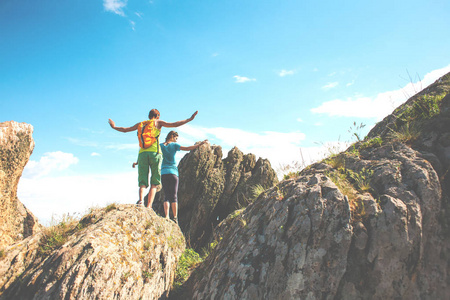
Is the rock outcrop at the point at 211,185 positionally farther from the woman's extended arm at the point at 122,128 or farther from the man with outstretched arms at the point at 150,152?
the woman's extended arm at the point at 122,128

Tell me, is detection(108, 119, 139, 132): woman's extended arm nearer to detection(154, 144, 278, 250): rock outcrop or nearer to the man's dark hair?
the man's dark hair

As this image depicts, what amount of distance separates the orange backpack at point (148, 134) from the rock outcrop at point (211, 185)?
33.2 feet

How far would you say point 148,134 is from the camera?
9.04 m

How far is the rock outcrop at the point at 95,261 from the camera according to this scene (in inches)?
198

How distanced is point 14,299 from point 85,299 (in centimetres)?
159

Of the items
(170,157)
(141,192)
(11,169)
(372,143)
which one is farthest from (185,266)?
(372,143)

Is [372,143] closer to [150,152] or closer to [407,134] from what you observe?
[407,134]

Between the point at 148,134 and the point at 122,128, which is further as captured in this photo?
the point at 122,128

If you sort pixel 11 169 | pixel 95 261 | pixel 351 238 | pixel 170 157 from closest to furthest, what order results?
pixel 351 238 → pixel 95 261 → pixel 11 169 → pixel 170 157

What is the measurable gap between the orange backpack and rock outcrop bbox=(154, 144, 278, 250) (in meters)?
10.1

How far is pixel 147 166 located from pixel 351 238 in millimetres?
6747

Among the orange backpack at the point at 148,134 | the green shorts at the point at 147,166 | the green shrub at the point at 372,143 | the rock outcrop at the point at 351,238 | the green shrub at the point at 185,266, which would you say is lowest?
the green shrub at the point at 185,266

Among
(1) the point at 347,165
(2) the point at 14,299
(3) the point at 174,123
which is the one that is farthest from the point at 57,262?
(1) the point at 347,165

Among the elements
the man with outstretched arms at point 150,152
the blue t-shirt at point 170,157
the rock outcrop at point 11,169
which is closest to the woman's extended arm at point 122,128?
the man with outstretched arms at point 150,152
